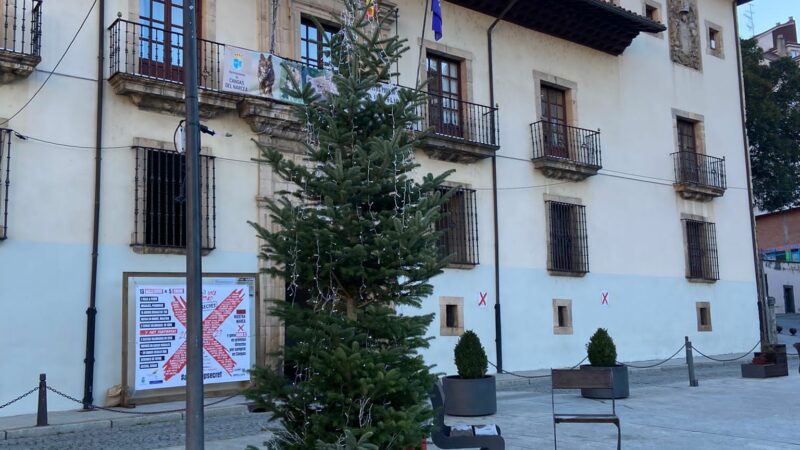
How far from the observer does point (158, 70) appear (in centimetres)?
1302

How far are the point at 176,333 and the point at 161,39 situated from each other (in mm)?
4998

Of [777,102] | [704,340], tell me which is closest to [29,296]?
[704,340]

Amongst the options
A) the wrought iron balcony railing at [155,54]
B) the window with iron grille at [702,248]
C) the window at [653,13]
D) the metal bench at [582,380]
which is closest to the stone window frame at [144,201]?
the wrought iron balcony railing at [155,54]

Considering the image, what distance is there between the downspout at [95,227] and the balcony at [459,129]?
252 inches

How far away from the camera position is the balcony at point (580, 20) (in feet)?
60.6

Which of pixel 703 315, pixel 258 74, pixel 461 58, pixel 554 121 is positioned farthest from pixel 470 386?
pixel 703 315

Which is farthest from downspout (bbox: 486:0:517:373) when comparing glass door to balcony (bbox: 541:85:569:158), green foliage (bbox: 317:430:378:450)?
green foliage (bbox: 317:430:378:450)

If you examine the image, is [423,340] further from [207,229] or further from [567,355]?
[567,355]

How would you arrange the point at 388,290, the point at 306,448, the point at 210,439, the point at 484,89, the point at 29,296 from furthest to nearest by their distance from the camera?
1. the point at 484,89
2. the point at 29,296
3. the point at 210,439
4. the point at 388,290
5. the point at 306,448

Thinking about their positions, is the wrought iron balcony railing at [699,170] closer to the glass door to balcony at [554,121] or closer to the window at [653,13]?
the window at [653,13]

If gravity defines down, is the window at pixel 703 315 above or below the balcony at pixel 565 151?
below

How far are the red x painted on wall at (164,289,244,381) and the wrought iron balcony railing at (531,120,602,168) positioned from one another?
881 cm

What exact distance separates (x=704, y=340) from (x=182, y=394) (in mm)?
15309

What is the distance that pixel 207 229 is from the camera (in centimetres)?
1329
